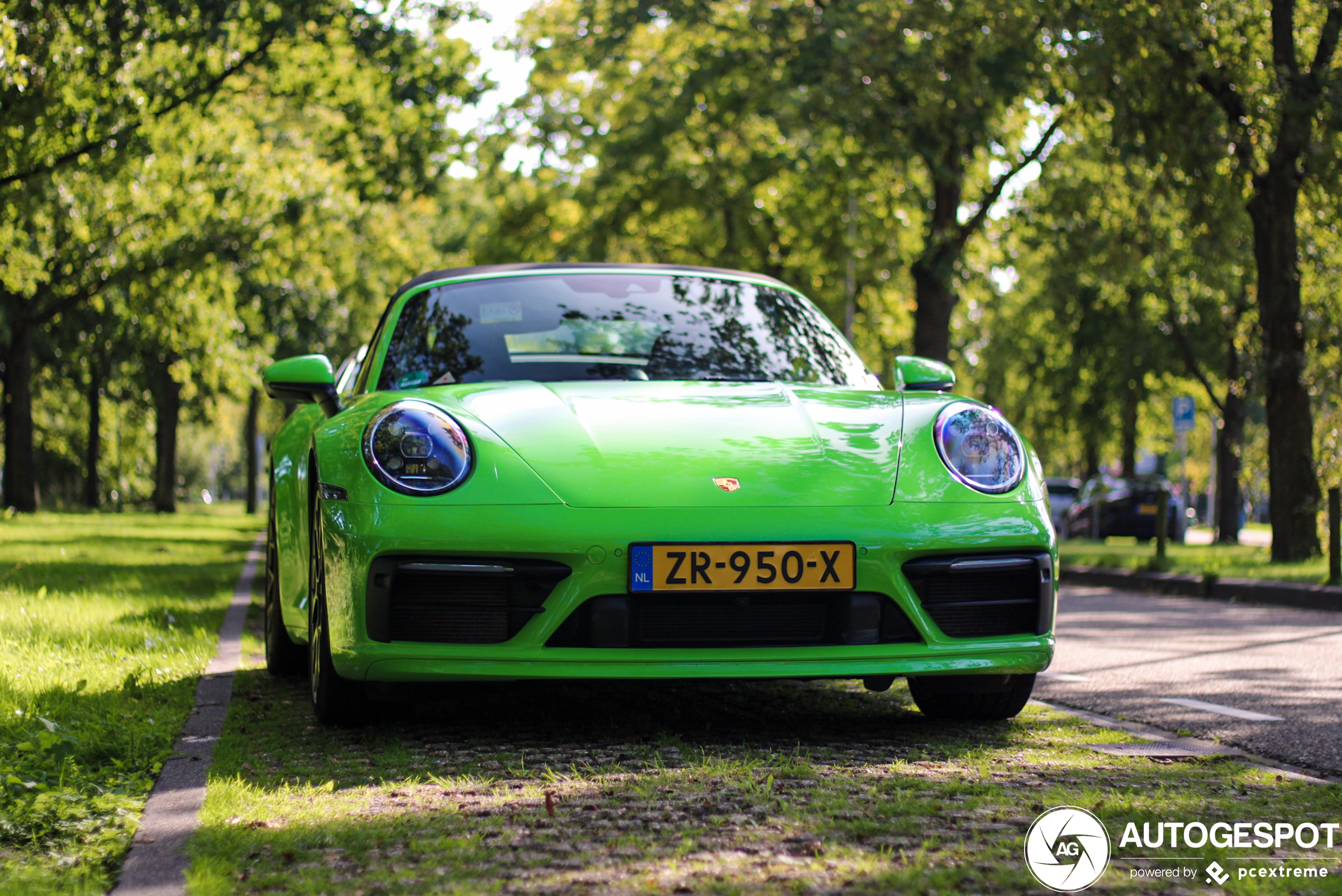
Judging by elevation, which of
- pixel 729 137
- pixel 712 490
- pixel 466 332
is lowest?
pixel 712 490

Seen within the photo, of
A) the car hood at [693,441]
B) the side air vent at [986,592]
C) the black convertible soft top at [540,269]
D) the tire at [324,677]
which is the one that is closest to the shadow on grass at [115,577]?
the black convertible soft top at [540,269]

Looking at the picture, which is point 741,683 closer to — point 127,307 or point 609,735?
point 609,735

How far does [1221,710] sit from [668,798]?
266 centimetres

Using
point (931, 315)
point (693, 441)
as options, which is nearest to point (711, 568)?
point (693, 441)

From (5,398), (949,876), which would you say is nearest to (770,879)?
(949,876)

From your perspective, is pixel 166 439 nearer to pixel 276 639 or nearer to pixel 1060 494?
pixel 1060 494

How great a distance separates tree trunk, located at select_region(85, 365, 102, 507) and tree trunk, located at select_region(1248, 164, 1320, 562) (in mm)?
22930

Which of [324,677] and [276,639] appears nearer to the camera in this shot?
[324,677]

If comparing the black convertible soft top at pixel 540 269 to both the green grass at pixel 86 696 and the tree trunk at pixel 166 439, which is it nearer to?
the green grass at pixel 86 696

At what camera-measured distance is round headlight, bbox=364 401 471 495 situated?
12.4ft

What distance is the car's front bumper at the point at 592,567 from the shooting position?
11.9 ft

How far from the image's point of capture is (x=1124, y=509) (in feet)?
88.9

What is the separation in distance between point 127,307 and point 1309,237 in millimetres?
15481

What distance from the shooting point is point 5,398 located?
74.2 feet
